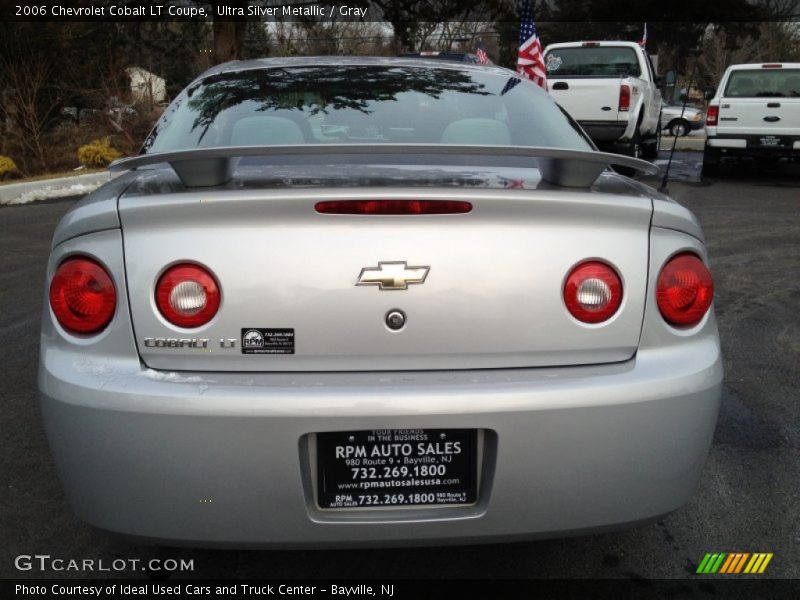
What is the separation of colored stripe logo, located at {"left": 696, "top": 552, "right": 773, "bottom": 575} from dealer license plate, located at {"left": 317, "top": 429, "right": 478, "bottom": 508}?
954 millimetres

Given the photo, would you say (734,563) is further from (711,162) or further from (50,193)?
(711,162)

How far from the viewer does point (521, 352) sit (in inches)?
78.1

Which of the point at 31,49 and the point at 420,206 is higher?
the point at 420,206

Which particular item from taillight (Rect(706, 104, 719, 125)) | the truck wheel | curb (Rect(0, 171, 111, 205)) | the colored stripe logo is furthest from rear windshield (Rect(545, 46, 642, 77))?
the colored stripe logo

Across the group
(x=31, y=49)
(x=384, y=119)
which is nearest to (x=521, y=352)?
(x=384, y=119)

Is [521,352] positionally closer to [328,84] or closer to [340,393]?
[340,393]

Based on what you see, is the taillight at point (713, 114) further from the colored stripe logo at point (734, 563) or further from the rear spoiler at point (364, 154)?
the rear spoiler at point (364, 154)

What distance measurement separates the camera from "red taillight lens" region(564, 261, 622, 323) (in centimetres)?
199

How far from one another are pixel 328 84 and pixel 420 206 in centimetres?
133

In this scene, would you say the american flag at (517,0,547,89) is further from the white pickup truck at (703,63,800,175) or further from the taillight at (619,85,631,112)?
the white pickup truck at (703,63,800,175)

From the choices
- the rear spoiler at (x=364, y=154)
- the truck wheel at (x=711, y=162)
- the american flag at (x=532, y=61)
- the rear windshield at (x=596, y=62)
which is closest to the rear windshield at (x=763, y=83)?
the truck wheel at (x=711, y=162)

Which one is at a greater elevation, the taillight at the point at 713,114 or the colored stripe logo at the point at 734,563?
the colored stripe logo at the point at 734,563

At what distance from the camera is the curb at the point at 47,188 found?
11250 mm

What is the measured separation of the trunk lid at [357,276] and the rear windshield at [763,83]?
1296cm
